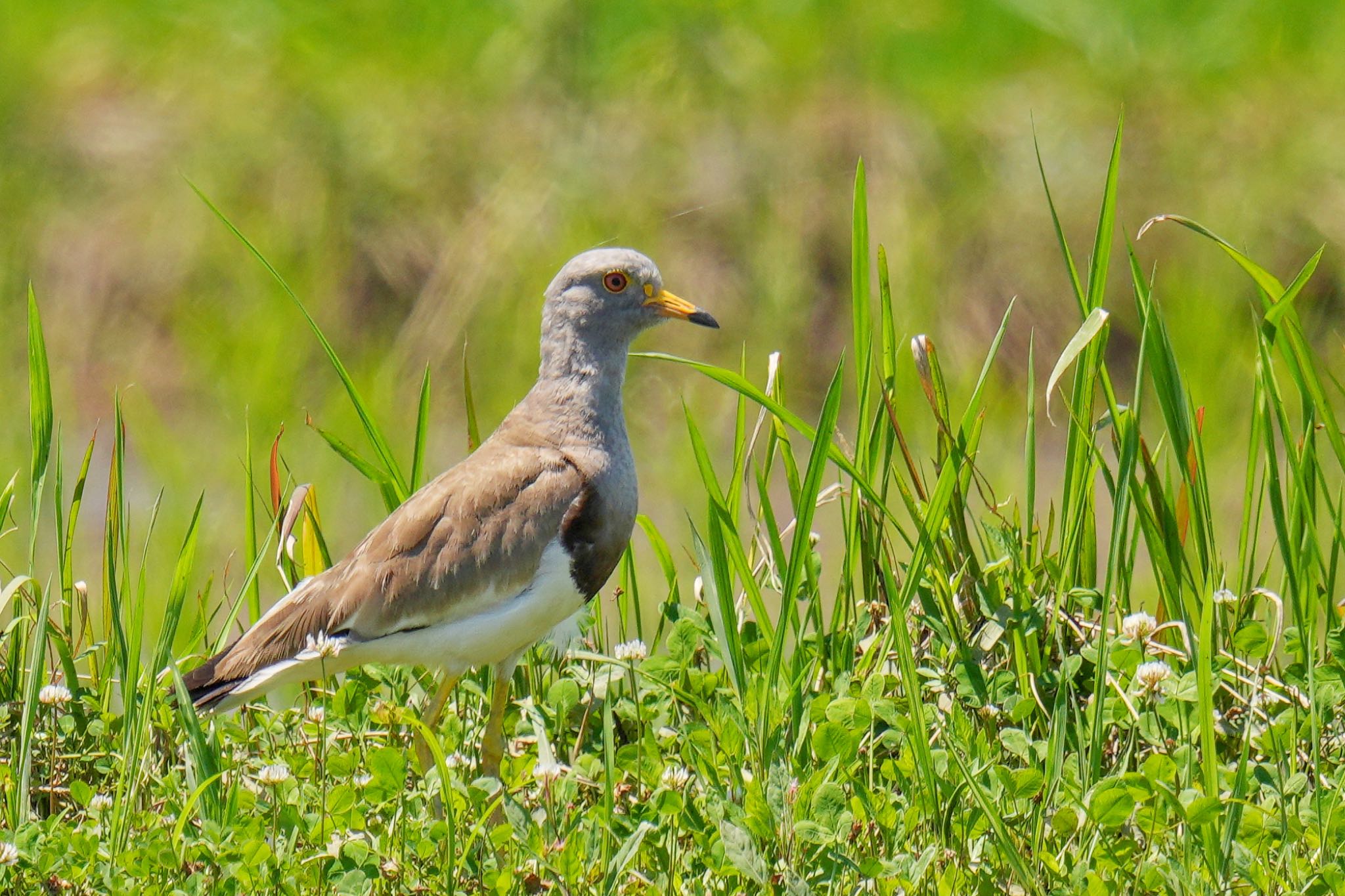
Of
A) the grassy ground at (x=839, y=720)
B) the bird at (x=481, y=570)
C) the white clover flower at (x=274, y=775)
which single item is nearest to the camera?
the grassy ground at (x=839, y=720)

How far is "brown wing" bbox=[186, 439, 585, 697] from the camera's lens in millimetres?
3514

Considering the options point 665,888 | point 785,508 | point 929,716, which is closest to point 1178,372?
point 929,716

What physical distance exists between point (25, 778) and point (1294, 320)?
2.21 m

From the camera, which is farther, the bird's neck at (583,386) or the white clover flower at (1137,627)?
the bird's neck at (583,386)

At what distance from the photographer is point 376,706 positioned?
3312mm

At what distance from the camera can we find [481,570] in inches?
141

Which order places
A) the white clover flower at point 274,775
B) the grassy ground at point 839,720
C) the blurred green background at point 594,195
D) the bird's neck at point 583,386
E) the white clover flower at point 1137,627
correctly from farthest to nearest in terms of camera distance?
the blurred green background at point 594,195
the bird's neck at point 583,386
the white clover flower at point 1137,627
the white clover flower at point 274,775
the grassy ground at point 839,720

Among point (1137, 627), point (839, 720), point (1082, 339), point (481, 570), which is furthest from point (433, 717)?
point (1082, 339)

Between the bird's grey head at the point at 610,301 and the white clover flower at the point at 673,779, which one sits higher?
the bird's grey head at the point at 610,301

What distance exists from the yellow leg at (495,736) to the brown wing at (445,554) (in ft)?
0.62

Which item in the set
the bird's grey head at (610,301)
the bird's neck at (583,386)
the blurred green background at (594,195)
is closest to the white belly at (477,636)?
the bird's neck at (583,386)

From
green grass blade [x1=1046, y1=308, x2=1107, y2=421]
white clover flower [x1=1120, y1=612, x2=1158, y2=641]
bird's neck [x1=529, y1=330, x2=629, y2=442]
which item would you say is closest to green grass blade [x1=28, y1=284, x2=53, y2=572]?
bird's neck [x1=529, y1=330, x2=629, y2=442]

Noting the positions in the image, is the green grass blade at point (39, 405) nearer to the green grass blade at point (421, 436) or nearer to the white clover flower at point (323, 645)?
the white clover flower at point (323, 645)

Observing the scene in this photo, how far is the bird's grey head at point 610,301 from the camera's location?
12.4 ft
